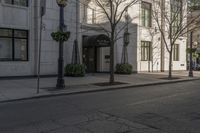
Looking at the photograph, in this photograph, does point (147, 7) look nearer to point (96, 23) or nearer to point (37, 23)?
point (96, 23)

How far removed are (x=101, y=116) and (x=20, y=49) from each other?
13.0 metres

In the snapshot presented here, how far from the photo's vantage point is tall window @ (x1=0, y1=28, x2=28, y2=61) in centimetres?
1914

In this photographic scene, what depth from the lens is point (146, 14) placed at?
101 feet

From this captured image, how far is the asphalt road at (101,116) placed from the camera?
711cm

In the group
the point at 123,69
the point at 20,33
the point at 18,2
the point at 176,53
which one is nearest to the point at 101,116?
the point at 20,33

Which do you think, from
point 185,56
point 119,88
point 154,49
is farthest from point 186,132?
point 185,56

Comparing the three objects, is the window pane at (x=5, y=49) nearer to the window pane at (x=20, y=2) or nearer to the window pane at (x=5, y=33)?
the window pane at (x=5, y=33)

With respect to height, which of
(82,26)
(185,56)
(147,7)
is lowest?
(185,56)

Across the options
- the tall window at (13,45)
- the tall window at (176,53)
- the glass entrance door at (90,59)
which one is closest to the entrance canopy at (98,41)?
the glass entrance door at (90,59)

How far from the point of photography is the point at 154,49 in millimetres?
31516

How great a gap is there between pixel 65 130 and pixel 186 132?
292cm

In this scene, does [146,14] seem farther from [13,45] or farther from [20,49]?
[13,45]

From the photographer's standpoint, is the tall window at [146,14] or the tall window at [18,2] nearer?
the tall window at [18,2]

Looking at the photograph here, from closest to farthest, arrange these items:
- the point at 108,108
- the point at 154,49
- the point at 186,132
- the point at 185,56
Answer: the point at 186,132 → the point at 108,108 → the point at 154,49 → the point at 185,56
